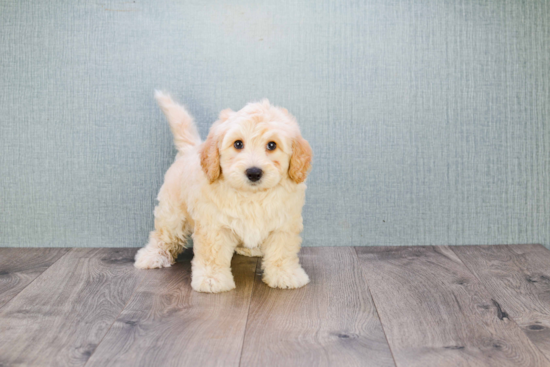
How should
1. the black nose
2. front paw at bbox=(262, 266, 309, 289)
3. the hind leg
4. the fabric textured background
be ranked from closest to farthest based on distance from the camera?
1. the black nose
2. front paw at bbox=(262, 266, 309, 289)
3. the hind leg
4. the fabric textured background

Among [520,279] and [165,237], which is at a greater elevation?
[165,237]

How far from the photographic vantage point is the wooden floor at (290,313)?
1.40m

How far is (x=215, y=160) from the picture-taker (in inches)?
71.6

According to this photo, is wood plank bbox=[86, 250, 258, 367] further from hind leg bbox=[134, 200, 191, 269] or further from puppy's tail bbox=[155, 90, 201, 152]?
puppy's tail bbox=[155, 90, 201, 152]

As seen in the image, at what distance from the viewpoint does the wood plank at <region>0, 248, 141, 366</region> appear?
4.63ft

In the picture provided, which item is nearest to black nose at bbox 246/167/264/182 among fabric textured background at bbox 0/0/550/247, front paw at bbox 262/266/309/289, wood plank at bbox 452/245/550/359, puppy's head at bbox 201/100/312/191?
puppy's head at bbox 201/100/312/191

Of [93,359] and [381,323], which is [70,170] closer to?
[93,359]

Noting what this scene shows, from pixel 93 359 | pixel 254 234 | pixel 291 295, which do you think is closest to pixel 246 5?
pixel 254 234

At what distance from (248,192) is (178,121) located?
586 mm

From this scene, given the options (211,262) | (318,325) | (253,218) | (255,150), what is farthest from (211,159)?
(318,325)

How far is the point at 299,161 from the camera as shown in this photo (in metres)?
1.84

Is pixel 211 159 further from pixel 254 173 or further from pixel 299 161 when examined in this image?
pixel 299 161

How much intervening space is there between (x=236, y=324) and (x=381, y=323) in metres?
0.50

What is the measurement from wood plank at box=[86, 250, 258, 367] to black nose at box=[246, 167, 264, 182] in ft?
1.58
